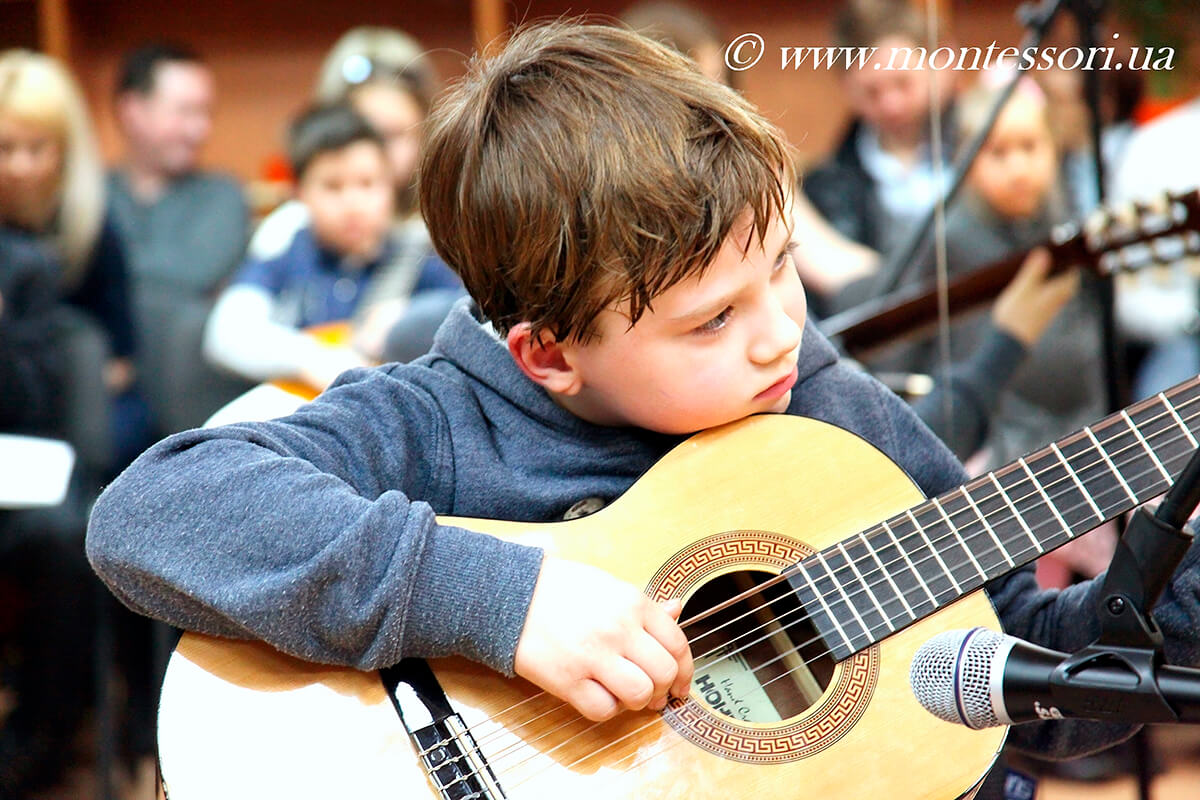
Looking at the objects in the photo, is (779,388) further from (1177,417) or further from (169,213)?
(169,213)

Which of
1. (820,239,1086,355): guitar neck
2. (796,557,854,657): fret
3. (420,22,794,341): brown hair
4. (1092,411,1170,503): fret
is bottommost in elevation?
(820,239,1086,355): guitar neck

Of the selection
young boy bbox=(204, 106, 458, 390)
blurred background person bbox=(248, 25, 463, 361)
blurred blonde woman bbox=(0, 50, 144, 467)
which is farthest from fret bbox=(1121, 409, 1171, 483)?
blurred blonde woman bbox=(0, 50, 144, 467)

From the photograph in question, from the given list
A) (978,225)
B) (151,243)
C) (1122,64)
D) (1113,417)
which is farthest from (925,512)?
(151,243)

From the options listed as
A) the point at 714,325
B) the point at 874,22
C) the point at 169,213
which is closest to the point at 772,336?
the point at 714,325

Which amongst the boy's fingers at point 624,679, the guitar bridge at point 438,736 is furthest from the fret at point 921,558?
the guitar bridge at point 438,736

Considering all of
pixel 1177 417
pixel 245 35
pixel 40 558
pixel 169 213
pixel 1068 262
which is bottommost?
pixel 40 558

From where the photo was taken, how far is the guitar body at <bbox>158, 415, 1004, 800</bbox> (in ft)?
2.70

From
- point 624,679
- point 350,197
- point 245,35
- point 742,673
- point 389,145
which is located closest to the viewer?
point 624,679

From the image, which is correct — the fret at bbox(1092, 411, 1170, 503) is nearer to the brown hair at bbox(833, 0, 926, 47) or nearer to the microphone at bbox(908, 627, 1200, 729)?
the microphone at bbox(908, 627, 1200, 729)

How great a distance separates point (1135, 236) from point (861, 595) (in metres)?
0.85

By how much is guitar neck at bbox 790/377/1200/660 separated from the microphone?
18 centimetres

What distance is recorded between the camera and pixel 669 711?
87cm

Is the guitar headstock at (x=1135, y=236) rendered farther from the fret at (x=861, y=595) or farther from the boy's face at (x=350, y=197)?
the boy's face at (x=350, y=197)

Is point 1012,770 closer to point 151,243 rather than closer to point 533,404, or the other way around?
point 533,404
